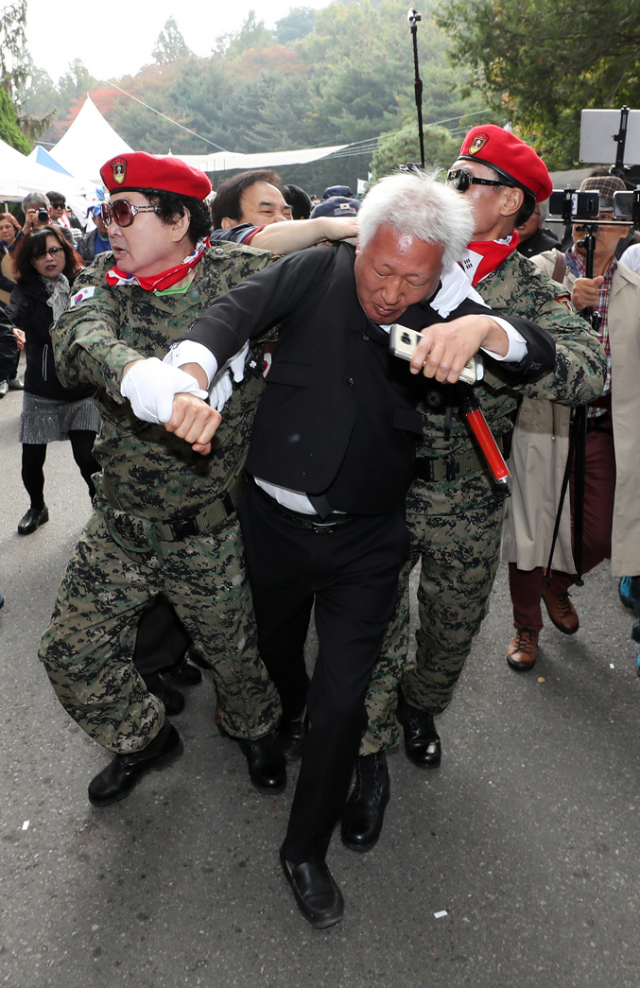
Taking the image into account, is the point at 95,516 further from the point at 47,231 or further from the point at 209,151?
the point at 209,151

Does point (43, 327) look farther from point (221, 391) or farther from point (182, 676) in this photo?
point (221, 391)

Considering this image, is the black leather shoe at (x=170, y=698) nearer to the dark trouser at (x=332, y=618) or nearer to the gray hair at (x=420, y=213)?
the dark trouser at (x=332, y=618)

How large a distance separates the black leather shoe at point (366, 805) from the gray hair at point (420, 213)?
176cm

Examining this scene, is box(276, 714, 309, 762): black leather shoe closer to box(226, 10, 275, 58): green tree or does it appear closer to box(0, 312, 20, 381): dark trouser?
box(0, 312, 20, 381): dark trouser

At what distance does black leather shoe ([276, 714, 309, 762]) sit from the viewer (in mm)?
3096

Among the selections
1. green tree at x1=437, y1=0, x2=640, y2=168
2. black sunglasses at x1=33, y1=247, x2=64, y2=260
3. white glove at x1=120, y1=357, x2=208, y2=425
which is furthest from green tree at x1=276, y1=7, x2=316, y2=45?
white glove at x1=120, y1=357, x2=208, y2=425

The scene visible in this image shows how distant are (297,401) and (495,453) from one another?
A: 1.84ft

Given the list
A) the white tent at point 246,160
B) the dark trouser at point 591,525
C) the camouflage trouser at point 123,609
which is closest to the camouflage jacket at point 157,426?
the camouflage trouser at point 123,609

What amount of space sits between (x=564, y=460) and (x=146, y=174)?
6.93 feet

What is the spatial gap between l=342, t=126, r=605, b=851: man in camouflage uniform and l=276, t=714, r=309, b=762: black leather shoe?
386 mm

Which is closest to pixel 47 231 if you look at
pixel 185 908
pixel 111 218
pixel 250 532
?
pixel 111 218

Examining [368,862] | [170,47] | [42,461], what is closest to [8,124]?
[42,461]

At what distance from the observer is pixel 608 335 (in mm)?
3248

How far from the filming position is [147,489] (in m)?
2.35
